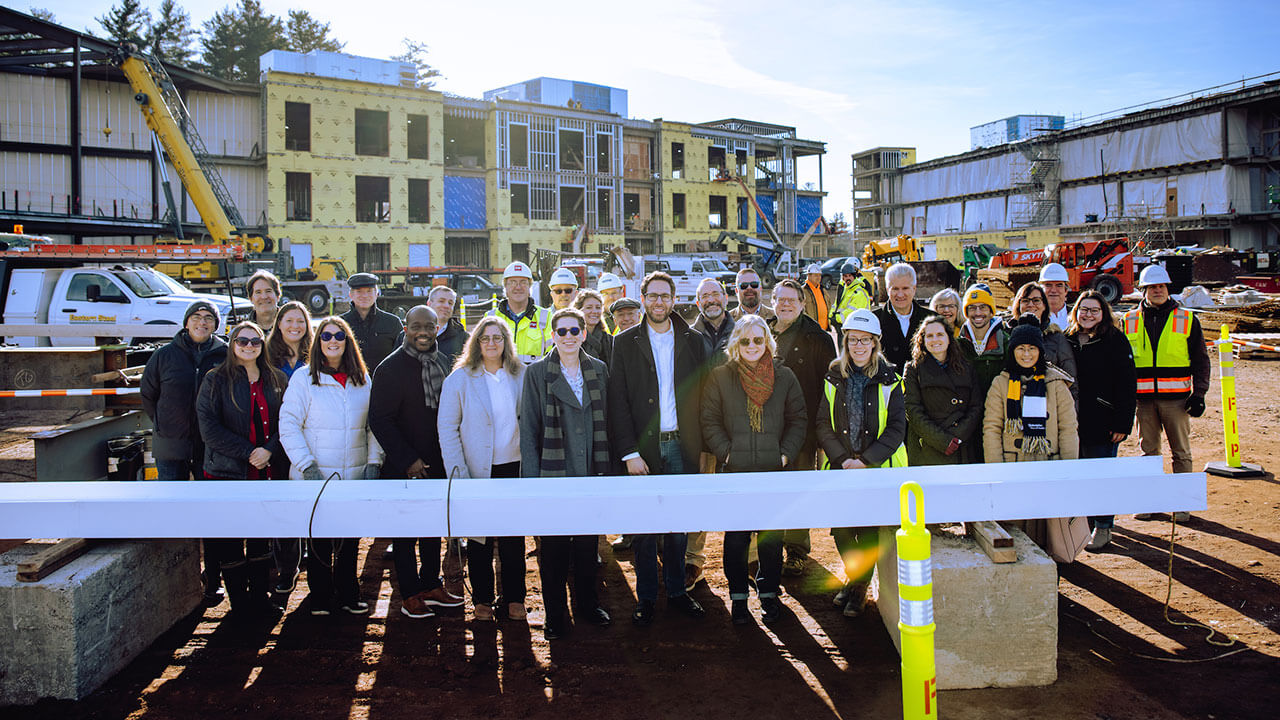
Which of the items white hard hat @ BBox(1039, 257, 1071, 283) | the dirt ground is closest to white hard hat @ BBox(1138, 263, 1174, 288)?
white hard hat @ BBox(1039, 257, 1071, 283)

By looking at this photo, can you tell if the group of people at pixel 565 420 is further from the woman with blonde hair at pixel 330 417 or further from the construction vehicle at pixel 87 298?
the construction vehicle at pixel 87 298

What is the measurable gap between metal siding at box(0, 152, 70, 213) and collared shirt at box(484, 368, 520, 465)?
1377 inches

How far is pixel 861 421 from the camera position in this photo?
4.80 meters

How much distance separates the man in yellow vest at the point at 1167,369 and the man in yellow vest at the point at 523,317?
15.4ft

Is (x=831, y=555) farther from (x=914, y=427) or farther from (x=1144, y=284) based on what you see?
(x=1144, y=284)

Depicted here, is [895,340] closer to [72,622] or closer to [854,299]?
[854,299]

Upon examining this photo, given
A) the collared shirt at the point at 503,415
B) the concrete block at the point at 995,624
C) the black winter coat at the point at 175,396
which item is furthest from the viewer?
the black winter coat at the point at 175,396

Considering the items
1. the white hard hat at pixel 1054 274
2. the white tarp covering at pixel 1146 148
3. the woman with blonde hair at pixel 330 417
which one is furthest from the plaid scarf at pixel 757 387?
the white tarp covering at pixel 1146 148

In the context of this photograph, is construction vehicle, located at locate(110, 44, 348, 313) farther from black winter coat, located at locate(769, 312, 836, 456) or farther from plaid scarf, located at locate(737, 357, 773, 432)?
plaid scarf, located at locate(737, 357, 773, 432)

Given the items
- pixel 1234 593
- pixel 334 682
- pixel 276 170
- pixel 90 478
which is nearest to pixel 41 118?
pixel 276 170

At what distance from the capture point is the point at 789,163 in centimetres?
5584

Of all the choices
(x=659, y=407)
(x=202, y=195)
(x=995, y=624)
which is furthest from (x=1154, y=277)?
(x=202, y=195)

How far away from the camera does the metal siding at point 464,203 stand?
134 ft

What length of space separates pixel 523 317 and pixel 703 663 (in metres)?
3.48
